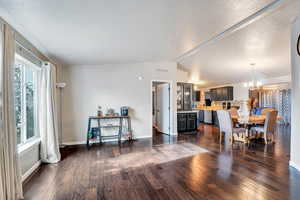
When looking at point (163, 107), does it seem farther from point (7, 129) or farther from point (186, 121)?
point (7, 129)

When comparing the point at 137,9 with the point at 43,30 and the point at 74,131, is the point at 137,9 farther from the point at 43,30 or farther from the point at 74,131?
the point at 74,131

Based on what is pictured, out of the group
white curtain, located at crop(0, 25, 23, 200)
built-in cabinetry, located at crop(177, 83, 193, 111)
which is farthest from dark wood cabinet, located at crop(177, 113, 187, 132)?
white curtain, located at crop(0, 25, 23, 200)

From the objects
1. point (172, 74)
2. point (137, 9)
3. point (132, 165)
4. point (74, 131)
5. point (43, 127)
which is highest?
point (137, 9)

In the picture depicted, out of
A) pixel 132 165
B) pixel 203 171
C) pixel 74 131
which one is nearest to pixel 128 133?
pixel 74 131

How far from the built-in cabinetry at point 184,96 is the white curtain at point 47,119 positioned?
15.2 feet

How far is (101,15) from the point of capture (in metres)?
2.36

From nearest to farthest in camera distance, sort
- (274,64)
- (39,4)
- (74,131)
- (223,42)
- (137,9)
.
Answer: (39,4) < (137,9) < (223,42) < (74,131) < (274,64)

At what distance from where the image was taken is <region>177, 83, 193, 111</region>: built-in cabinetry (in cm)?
658

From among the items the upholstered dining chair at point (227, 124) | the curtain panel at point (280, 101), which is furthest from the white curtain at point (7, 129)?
the curtain panel at point (280, 101)

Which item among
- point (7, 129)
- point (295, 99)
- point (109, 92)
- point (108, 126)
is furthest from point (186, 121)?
point (7, 129)

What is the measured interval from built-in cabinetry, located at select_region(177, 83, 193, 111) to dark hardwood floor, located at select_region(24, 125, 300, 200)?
9.80ft

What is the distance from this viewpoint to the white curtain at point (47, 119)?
131 inches

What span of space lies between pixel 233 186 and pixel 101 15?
10.8 ft

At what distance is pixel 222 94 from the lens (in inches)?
374
